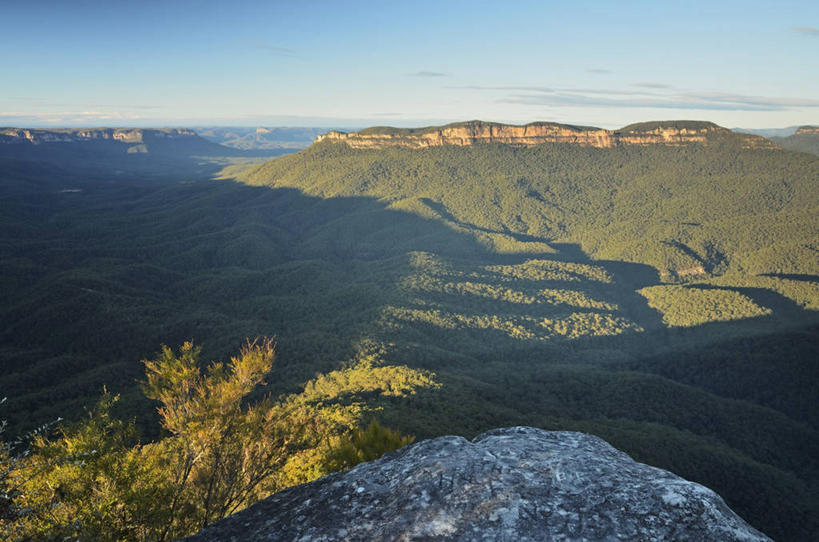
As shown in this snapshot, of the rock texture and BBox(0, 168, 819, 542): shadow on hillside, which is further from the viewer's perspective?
BBox(0, 168, 819, 542): shadow on hillside

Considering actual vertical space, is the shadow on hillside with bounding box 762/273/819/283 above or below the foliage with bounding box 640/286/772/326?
above

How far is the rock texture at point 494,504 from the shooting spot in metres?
9.01

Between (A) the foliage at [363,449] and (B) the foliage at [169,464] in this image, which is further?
(A) the foliage at [363,449]

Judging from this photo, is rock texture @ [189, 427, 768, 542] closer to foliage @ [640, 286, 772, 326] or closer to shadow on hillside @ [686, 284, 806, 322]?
foliage @ [640, 286, 772, 326]

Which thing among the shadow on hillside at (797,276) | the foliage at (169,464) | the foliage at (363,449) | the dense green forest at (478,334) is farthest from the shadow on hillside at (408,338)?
the foliage at (169,464)

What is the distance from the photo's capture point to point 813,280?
456ft

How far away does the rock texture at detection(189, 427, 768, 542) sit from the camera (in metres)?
9.01

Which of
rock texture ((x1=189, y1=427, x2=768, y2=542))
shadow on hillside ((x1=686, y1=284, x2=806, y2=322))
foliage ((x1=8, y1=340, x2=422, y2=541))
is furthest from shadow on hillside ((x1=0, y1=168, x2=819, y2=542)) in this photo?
rock texture ((x1=189, y1=427, x2=768, y2=542))

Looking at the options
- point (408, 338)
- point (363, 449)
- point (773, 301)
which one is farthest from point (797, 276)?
point (363, 449)

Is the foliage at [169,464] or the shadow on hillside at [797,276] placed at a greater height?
the foliage at [169,464]

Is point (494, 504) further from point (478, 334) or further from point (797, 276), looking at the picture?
point (797, 276)

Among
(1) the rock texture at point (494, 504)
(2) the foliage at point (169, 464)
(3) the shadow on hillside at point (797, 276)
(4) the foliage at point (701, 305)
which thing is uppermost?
(1) the rock texture at point (494, 504)

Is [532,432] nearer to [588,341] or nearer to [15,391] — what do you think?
[15,391]

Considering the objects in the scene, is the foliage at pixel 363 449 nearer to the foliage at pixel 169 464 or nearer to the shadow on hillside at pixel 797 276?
the foliage at pixel 169 464
